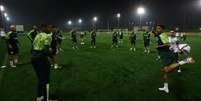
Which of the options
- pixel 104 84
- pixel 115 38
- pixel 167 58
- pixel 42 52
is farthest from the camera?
pixel 115 38

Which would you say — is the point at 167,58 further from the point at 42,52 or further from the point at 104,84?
the point at 42,52

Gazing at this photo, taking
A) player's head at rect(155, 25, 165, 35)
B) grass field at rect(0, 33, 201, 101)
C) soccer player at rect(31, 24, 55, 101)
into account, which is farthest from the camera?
player's head at rect(155, 25, 165, 35)

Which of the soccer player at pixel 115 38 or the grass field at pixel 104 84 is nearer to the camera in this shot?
the grass field at pixel 104 84

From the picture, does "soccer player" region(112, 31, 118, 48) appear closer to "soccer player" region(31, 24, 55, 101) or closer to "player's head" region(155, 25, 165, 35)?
"player's head" region(155, 25, 165, 35)

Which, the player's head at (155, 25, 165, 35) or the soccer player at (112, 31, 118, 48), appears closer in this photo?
the player's head at (155, 25, 165, 35)

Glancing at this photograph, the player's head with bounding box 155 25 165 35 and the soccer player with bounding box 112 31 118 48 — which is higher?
the player's head with bounding box 155 25 165 35

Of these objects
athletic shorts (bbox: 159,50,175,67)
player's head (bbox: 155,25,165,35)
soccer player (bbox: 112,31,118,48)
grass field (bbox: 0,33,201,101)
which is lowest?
grass field (bbox: 0,33,201,101)

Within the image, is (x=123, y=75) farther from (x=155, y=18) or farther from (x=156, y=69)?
(x=155, y=18)

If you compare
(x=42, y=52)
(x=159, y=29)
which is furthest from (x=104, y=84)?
(x=42, y=52)

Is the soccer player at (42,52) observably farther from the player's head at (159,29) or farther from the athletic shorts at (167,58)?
the athletic shorts at (167,58)

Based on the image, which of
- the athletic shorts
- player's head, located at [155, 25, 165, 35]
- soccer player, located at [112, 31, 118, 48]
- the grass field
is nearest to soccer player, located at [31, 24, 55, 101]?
the grass field

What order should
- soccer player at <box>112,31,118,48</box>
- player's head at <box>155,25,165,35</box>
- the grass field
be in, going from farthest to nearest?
1. soccer player at <box>112,31,118,48</box>
2. player's head at <box>155,25,165,35</box>
3. the grass field

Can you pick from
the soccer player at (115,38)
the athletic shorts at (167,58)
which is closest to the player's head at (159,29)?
the athletic shorts at (167,58)

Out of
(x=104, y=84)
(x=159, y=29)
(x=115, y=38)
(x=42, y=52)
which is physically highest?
(x=159, y=29)
